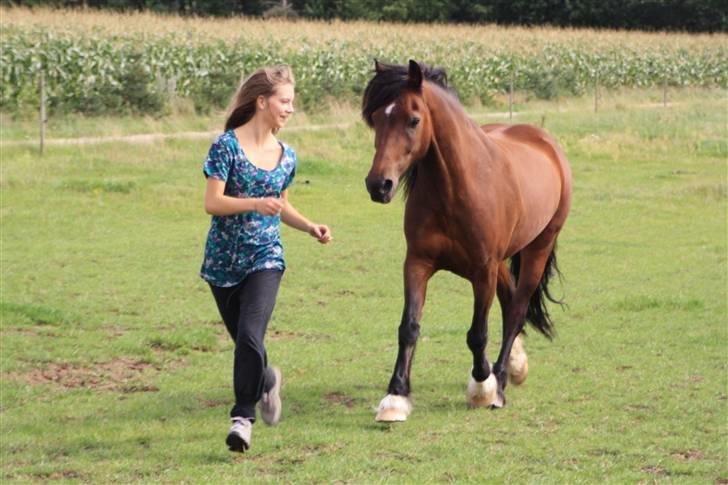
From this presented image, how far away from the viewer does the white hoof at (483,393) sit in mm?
7477

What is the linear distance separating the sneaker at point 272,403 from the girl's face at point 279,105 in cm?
137

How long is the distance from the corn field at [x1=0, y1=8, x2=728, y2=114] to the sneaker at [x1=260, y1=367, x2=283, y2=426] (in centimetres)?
1924

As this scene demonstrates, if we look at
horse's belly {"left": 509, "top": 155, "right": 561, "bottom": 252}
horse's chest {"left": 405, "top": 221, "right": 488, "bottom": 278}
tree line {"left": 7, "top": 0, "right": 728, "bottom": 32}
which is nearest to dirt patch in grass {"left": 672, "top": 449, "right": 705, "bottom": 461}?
→ horse's chest {"left": 405, "top": 221, "right": 488, "bottom": 278}

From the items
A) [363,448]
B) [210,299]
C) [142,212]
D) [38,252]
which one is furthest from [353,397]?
[142,212]

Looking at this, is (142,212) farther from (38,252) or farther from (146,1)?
(146,1)

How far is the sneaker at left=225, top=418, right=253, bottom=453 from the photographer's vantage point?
578cm

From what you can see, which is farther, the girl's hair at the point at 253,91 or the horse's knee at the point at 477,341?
the horse's knee at the point at 477,341

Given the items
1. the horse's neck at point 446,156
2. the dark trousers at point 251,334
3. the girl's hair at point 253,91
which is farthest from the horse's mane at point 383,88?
the dark trousers at point 251,334

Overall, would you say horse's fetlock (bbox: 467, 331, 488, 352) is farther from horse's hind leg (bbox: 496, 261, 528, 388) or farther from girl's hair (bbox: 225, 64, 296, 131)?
girl's hair (bbox: 225, 64, 296, 131)

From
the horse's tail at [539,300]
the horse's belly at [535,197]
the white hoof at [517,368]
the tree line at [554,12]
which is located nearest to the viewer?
the horse's belly at [535,197]

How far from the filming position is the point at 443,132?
7160 millimetres

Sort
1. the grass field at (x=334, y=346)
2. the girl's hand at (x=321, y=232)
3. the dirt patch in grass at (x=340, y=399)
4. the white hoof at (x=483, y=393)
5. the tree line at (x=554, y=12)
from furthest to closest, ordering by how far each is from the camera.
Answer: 1. the tree line at (x=554, y=12)
2. the dirt patch in grass at (x=340, y=399)
3. the white hoof at (x=483, y=393)
4. the grass field at (x=334, y=346)
5. the girl's hand at (x=321, y=232)

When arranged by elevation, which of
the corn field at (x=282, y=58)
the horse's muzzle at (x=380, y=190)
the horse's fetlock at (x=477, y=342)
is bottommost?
the corn field at (x=282, y=58)

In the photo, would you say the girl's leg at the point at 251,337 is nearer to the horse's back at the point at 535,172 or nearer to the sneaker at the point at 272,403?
the sneaker at the point at 272,403
